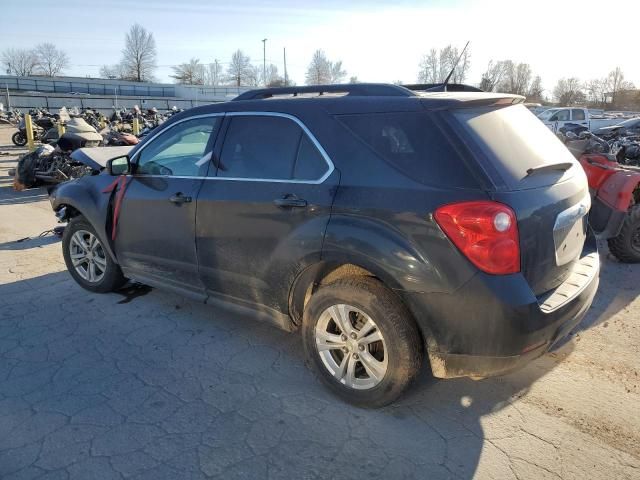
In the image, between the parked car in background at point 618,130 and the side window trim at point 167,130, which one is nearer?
the side window trim at point 167,130

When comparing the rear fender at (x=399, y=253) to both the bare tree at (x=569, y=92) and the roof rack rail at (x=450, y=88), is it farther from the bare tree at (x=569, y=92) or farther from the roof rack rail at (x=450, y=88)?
the bare tree at (x=569, y=92)

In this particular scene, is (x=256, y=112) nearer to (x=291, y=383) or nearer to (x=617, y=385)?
(x=291, y=383)

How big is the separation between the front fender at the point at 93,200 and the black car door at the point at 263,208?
131 centimetres

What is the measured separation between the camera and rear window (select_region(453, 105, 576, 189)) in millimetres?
2639

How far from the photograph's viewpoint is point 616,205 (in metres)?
5.51

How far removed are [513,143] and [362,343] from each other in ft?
4.81

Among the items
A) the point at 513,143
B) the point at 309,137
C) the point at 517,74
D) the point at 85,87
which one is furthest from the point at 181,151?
the point at 517,74

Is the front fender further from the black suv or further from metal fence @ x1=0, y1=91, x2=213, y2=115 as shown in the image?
metal fence @ x1=0, y1=91, x2=213, y2=115

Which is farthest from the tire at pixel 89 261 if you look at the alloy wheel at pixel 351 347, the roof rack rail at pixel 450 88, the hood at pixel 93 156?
the roof rack rail at pixel 450 88

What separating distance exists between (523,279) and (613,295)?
291 centimetres

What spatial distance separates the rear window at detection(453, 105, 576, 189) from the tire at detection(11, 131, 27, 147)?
21868 millimetres

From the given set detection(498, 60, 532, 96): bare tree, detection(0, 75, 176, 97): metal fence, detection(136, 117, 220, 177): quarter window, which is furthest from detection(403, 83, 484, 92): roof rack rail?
detection(498, 60, 532, 96): bare tree

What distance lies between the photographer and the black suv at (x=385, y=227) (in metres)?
2.50

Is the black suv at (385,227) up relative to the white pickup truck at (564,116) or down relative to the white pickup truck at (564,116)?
down
